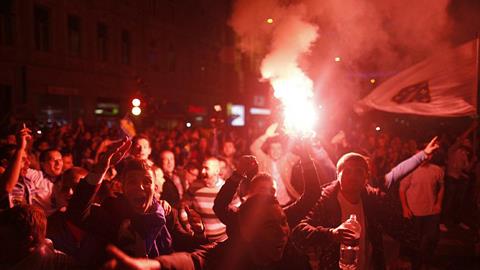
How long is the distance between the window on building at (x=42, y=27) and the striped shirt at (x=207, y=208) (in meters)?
18.1

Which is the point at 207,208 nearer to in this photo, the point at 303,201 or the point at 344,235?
the point at 303,201

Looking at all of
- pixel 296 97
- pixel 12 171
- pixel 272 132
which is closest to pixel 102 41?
pixel 272 132

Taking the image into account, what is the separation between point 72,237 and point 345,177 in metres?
2.25

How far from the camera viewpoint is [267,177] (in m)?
3.21

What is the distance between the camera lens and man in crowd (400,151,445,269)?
6.18m

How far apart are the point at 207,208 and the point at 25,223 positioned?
108 inches

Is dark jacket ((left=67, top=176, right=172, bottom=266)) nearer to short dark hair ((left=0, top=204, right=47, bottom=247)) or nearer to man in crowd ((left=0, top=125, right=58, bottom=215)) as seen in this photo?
short dark hair ((left=0, top=204, right=47, bottom=247))

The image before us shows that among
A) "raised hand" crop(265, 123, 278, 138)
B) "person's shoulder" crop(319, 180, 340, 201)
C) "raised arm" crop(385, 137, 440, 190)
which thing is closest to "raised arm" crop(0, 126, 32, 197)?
"person's shoulder" crop(319, 180, 340, 201)

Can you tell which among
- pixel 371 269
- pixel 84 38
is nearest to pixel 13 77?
pixel 84 38

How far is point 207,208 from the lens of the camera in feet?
16.2

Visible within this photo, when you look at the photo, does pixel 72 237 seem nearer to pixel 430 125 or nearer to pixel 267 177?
pixel 267 177

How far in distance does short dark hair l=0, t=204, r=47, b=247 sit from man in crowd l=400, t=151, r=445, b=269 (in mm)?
5117

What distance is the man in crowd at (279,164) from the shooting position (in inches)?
260

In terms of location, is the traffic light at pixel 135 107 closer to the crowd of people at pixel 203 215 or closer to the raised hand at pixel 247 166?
the crowd of people at pixel 203 215
